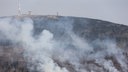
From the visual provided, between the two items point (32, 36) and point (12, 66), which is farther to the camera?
point (32, 36)

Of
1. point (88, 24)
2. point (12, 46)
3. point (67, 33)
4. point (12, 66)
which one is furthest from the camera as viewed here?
point (88, 24)

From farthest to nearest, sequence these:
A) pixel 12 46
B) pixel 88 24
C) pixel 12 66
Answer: pixel 88 24 → pixel 12 46 → pixel 12 66

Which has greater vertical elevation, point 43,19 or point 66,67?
point 43,19

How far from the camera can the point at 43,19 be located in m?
118

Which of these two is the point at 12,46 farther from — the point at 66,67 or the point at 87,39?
the point at 87,39

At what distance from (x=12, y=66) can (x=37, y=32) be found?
16.6m

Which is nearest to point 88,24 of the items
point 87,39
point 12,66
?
point 87,39

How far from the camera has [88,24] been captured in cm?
12206

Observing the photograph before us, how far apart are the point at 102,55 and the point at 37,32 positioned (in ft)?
65.5

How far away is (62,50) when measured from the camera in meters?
108

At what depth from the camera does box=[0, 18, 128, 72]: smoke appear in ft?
329

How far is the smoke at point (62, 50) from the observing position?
100 meters

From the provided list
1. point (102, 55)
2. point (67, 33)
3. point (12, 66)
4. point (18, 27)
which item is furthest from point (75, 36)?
point (12, 66)

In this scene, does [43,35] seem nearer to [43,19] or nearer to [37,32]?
[37,32]
